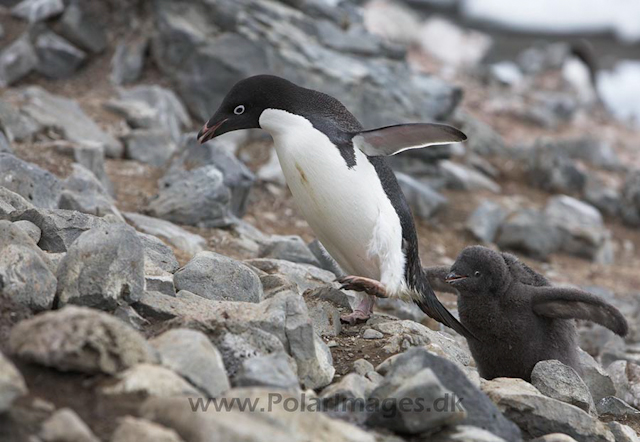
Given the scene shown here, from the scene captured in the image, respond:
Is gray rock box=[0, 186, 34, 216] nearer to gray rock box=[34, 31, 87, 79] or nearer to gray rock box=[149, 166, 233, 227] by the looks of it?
gray rock box=[149, 166, 233, 227]

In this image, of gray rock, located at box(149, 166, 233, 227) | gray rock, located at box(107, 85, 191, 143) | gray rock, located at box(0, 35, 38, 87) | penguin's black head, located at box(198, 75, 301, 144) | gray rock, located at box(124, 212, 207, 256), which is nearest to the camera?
penguin's black head, located at box(198, 75, 301, 144)

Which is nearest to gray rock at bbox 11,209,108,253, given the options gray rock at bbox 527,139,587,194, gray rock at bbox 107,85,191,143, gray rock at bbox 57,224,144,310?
gray rock at bbox 57,224,144,310

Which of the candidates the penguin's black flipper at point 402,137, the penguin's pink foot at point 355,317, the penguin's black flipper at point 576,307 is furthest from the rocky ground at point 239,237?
the penguin's black flipper at point 402,137

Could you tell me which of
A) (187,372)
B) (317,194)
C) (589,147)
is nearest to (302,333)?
(187,372)

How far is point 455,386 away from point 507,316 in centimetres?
165

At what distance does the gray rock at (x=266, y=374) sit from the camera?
277 cm

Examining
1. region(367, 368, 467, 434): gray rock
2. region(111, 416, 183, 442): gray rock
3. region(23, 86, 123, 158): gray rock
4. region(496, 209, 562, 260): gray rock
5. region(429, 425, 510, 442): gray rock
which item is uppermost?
region(111, 416, 183, 442): gray rock

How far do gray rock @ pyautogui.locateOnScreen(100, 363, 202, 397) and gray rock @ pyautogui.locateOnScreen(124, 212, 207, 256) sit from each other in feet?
8.51

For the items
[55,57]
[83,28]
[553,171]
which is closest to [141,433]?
[55,57]

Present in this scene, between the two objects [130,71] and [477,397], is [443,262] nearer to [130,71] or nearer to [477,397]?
[130,71]

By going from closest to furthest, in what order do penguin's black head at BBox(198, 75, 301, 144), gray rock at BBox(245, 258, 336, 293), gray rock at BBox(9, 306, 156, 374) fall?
gray rock at BBox(9, 306, 156, 374)
penguin's black head at BBox(198, 75, 301, 144)
gray rock at BBox(245, 258, 336, 293)

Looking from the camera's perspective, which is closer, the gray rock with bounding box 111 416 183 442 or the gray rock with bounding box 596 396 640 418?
the gray rock with bounding box 111 416 183 442

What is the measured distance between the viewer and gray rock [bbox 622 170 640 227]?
996 cm

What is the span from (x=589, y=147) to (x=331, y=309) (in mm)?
8467
